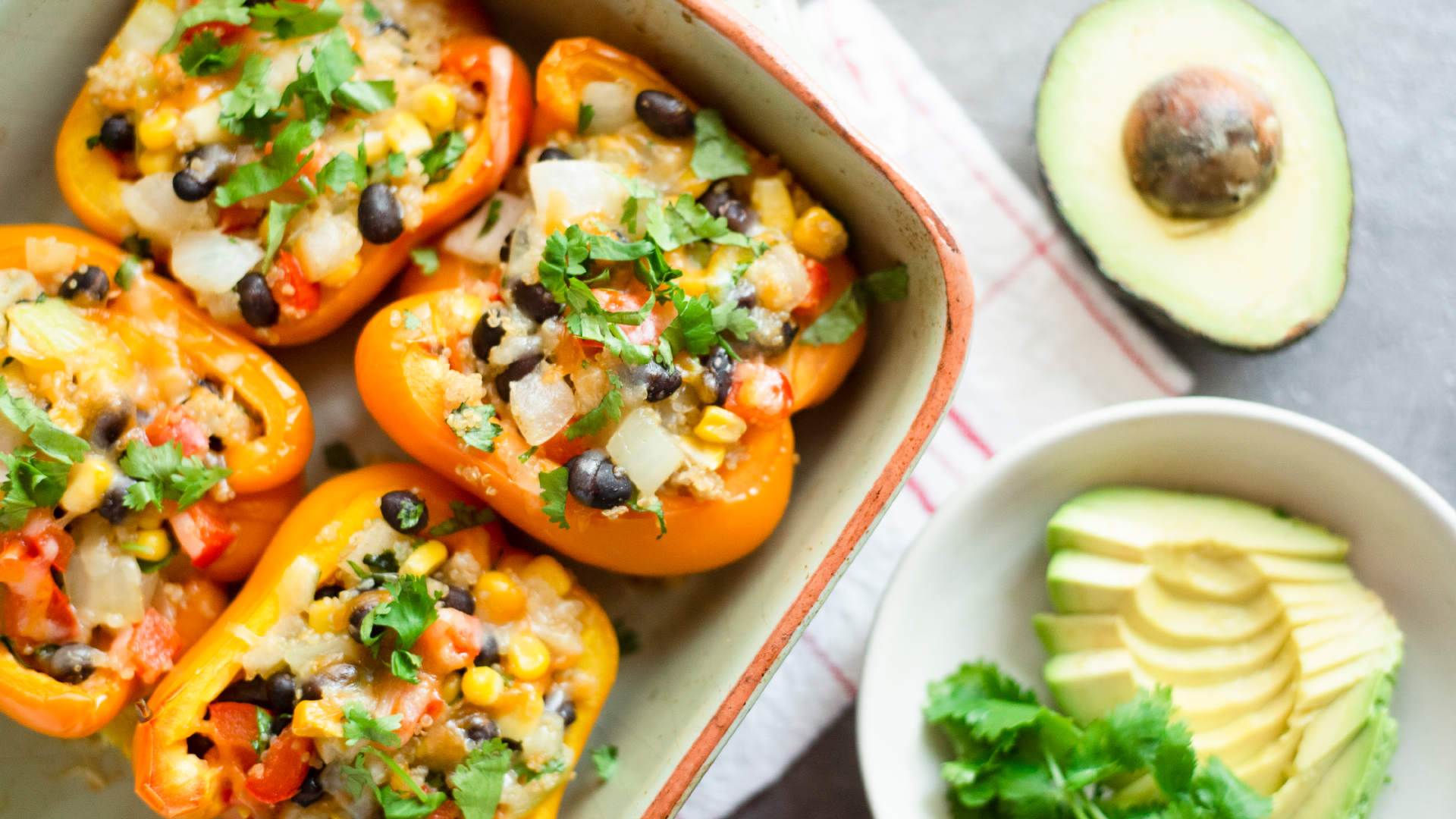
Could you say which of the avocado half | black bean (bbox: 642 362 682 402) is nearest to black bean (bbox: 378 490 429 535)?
black bean (bbox: 642 362 682 402)

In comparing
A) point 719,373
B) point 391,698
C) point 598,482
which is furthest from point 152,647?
point 719,373

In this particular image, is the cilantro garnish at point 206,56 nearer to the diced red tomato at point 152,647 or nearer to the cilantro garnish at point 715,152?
the cilantro garnish at point 715,152

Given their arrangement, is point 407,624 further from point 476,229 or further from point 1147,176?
point 1147,176

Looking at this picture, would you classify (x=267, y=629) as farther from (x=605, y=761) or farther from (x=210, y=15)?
(x=210, y=15)

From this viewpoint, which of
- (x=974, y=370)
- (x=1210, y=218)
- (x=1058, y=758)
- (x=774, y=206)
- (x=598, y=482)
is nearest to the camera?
(x=598, y=482)

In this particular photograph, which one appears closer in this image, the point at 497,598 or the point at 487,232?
the point at 497,598

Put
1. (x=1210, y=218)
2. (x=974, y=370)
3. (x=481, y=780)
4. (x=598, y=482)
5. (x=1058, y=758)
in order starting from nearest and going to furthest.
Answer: (x=598, y=482)
(x=481, y=780)
(x=1058, y=758)
(x=1210, y=218)
(x=974, y=370)

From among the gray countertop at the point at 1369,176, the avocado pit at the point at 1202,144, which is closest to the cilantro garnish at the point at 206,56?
the gray countertop at the point at 1369,176

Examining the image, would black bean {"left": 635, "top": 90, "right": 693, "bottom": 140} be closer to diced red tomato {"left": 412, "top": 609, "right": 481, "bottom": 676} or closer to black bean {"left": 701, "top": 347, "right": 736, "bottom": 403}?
black bean {"left": 701, "top": 347, "right": 736, "bottom": 403}
